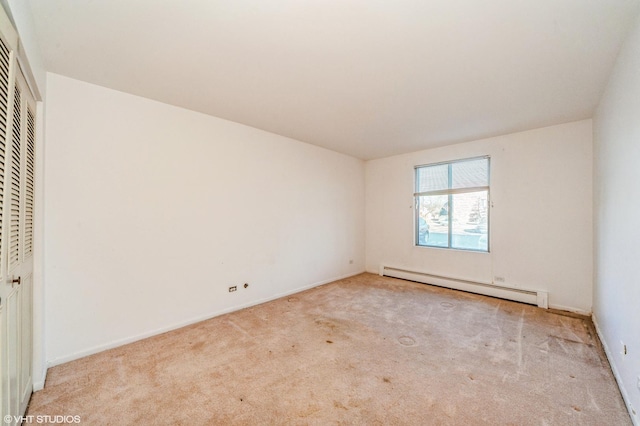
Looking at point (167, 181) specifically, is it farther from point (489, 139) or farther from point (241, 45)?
point (489, 139)

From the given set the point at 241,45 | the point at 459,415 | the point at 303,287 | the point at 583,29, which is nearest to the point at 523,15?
the point at 583,29

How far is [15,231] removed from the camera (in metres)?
1.51

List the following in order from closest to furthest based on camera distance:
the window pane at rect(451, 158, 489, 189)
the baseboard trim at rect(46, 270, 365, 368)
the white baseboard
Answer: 1. the baseboard trim at rect(46, 270, 365, 368)
2. the white baseboard
3. the window pane at rect(451, 158, 489, 189)

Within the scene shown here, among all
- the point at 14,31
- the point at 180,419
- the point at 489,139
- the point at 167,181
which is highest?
the point at 489,139

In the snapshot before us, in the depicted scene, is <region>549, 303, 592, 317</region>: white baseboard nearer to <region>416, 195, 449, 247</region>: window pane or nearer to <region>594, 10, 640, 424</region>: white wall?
<region>594, 10, 640, 424</region>: white wall

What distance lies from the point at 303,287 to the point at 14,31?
13.1 ft

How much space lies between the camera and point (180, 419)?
1.64 metres

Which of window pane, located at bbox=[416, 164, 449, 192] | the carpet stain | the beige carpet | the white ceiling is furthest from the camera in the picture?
window pane, located at bbox=[416, 164, 449, 192]

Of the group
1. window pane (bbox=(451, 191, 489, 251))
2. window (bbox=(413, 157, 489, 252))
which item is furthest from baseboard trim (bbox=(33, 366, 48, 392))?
window pane (bbox=(451, 191, 489, 251))

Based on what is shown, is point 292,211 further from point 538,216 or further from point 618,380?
point 618,380

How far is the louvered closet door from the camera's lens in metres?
1.22

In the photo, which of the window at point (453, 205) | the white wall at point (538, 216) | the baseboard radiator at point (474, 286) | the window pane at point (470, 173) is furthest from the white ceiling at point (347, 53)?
the baseboard radiator at point (474, 286)

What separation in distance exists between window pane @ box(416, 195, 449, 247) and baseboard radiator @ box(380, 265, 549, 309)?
61cm

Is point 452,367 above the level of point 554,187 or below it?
below
